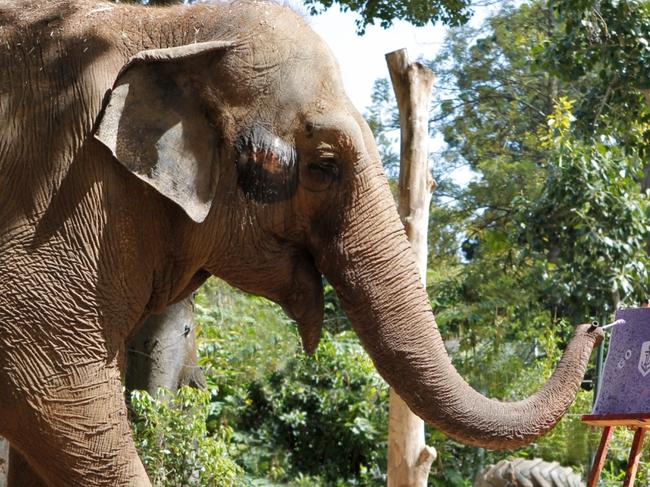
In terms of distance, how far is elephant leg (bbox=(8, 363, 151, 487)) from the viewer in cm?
367

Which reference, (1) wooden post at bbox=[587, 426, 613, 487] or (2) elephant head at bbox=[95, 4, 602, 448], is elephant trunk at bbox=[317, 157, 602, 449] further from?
(1) wooden post at bbox=[587, 426, 613, 487]

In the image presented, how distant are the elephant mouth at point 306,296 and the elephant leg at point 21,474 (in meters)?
1.08

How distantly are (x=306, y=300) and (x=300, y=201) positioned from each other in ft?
1.13

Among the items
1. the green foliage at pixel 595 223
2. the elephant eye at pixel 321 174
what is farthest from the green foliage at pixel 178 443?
the green foliage at pixel 595 223

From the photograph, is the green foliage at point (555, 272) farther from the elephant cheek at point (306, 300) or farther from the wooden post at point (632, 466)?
the elephant cheek at point (306, 300)

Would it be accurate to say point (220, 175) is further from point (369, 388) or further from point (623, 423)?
point (369, 388)

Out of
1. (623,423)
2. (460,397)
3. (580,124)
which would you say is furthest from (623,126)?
(460,397)

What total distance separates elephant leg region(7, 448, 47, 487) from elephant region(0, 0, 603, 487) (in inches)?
23.0

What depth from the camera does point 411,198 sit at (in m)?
7.15

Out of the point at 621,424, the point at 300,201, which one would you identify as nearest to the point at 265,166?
the point at 300,201

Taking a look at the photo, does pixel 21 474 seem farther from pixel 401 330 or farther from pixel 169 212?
pixel 401 330

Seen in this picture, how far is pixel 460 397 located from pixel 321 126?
3.16 ft

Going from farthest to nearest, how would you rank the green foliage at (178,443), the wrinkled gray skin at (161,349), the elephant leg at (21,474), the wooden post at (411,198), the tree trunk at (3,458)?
the wrinkled gray skin at (161,349)
the wooden post at (411,198)
the green foliage at (178,443)
the tree trunk at (3,458)
the elephant leg at (21,474)

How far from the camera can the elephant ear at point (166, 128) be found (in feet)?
12.1
